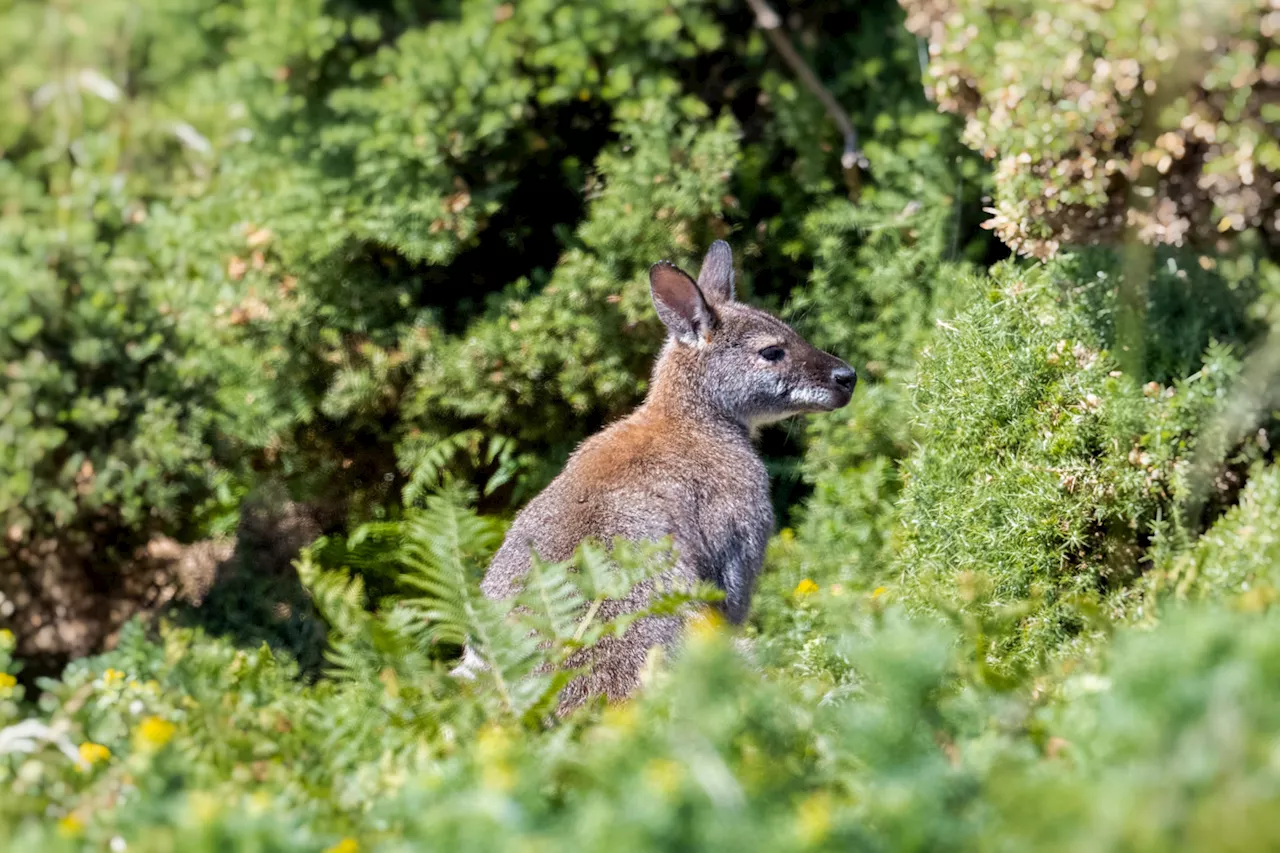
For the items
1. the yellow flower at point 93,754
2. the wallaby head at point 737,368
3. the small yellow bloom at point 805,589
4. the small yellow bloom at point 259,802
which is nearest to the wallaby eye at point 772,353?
the wallaby head at point 737,368

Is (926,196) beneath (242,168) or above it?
beneath

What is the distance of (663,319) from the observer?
231 inches

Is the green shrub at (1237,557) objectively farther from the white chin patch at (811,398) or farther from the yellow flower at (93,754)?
the yellow flower at (93,754)

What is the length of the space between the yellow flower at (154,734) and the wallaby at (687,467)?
137 centimetres

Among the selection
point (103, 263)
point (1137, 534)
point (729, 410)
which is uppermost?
point (103, 263)

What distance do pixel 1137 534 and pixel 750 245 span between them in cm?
279

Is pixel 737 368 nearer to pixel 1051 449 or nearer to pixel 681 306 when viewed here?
pixel 681 306

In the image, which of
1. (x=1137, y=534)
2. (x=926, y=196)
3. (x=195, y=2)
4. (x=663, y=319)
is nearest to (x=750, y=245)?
(x=926, y=196)

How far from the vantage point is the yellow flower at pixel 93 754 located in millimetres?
3008

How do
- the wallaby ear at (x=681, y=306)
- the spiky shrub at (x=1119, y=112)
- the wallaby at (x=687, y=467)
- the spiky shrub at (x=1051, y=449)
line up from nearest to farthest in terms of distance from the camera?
the spiky shrub at (x=1119, y=112), the wallaby at (x=687, y=467), the spiky shrub at (x=1051, y=449), the wallaby ear at (x=681, y=306)

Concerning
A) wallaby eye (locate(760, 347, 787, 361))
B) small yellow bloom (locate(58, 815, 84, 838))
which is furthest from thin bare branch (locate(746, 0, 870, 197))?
small yellow bloom (locate(58, 815, 84, 838))

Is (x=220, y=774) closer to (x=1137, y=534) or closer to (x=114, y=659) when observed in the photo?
(x=114, y=659)

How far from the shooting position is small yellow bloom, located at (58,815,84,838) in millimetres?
2432

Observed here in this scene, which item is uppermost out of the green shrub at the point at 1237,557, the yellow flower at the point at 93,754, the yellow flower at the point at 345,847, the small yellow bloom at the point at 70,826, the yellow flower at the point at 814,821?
the small yellow bloom at the point at 70,826
